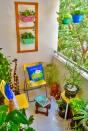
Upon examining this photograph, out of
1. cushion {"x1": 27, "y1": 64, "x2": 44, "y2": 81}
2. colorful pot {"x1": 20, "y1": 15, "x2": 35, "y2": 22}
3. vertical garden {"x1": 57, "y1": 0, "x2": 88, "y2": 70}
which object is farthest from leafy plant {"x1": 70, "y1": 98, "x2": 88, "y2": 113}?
colorful pot {"x1": 20, "y1": 15, "x2": 35, "y2": 22}

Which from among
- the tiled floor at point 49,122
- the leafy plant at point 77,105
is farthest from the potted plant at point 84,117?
the tiled floor at point 49,122

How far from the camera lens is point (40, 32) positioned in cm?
345

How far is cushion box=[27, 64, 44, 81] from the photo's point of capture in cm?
344

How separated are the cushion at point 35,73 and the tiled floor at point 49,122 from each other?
587 millimetres

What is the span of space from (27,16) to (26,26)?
20cm

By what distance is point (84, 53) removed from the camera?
3.07m

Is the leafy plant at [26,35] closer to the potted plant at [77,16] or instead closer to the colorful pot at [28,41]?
the colorful pot at [28,41]

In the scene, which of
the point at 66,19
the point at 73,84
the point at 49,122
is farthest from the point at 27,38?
the point at 49,122

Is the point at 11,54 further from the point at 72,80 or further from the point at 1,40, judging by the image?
the point at 72,80

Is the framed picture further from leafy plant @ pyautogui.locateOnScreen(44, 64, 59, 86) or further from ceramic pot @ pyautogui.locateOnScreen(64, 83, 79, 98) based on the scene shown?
ceramic pot @ pyautogui.locateOnScreen(64, 83, 79, 98)

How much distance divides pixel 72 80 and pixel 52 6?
4.67 ft

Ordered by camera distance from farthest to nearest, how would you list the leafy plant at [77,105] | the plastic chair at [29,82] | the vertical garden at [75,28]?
the plastic chair at [29,82], the vertical garden at [75,28], the leafy plant at [77,105]

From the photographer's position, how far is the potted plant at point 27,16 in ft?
10.4

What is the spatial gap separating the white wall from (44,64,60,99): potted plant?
0.19 metres
